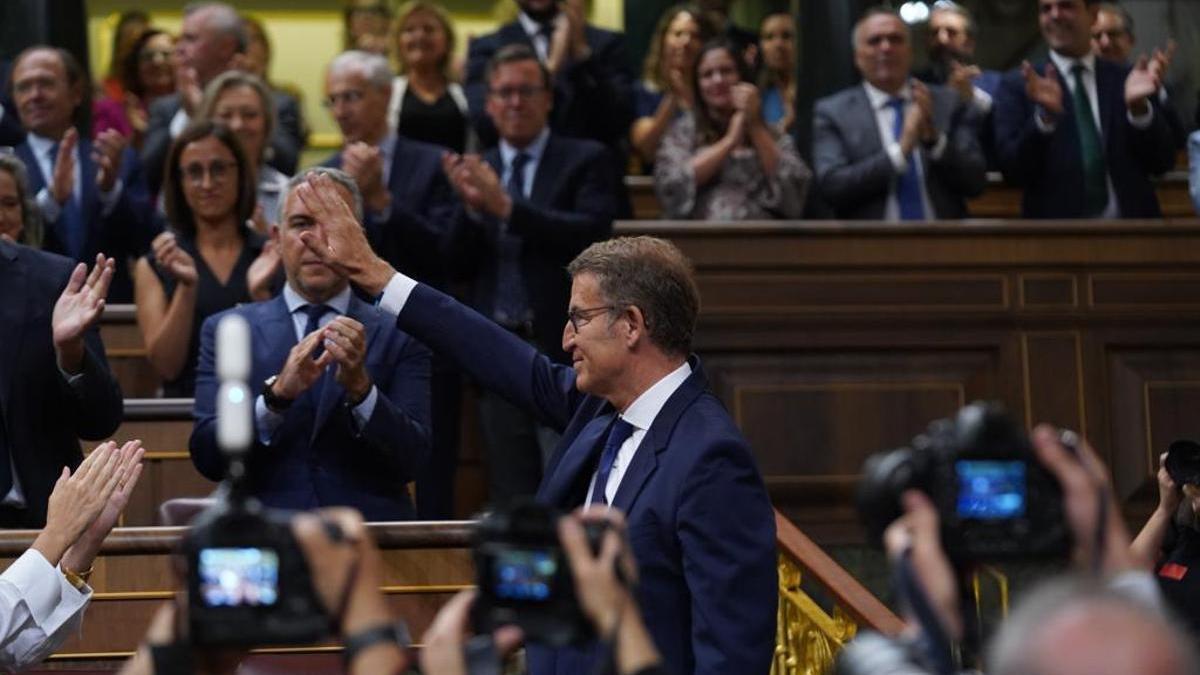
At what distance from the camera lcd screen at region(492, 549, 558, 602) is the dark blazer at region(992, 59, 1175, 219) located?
5.93 meters

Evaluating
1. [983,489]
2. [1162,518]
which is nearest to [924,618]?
[983,489]

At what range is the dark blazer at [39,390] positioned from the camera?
5.18 meters

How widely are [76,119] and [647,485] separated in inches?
203

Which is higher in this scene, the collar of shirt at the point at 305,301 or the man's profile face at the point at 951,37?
the man's profile face at the point at 951,37

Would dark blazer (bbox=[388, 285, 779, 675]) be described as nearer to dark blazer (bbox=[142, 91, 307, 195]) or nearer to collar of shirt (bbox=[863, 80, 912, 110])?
dark blazer (bbox=[142, 91, 307, 195])

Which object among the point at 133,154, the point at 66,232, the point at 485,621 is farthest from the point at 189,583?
the point at 133,154

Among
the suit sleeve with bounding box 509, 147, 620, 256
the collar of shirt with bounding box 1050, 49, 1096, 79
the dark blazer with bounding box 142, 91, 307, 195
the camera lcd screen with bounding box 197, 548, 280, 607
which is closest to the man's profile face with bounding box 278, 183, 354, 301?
the suit sleeve with bounding box 509, 147, 620, 256

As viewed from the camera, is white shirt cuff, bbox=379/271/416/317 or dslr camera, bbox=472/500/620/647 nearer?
dslr camera, bbox=472/500/620/647

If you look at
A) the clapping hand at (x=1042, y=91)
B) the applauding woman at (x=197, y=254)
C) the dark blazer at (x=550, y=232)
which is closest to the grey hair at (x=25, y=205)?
the applauding woman at (x=197, y=254)

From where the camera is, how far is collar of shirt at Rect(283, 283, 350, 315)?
219 inches

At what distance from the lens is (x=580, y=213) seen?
7.32m

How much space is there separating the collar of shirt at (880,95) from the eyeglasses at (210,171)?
102 inches

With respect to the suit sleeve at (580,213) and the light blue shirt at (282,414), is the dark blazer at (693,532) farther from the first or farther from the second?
the suit sleeve at (580,213)

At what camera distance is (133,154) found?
8.10m
